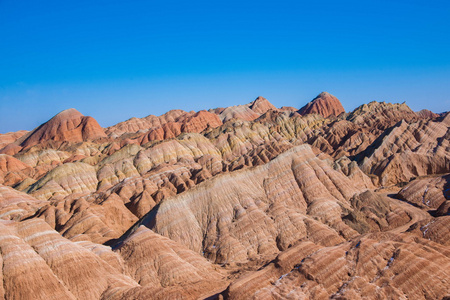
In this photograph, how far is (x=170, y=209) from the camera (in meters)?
57.2

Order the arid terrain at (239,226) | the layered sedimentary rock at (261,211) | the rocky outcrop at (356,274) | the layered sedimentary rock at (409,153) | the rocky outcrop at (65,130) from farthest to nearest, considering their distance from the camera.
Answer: the rocky outcrop at (65,130) → the layered sedimentary rock at (409,153) → the layered sedimentary rock at (261,211) → the arid terrain at (239,226) → the rocky outcrop at (356,274)

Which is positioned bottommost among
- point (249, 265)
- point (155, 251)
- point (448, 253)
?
point (249, 265)

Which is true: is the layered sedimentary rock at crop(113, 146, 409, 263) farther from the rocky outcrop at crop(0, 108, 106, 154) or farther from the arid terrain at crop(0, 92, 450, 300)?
the rocky outcrop at crop(0, 108, 106, 154)

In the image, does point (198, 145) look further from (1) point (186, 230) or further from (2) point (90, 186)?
(1) point (186, 230)

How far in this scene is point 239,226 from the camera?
52.7 meters

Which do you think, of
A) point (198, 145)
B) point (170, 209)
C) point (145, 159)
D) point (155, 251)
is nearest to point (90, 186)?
point (145, 159)

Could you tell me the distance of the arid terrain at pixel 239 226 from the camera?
27.3 meters

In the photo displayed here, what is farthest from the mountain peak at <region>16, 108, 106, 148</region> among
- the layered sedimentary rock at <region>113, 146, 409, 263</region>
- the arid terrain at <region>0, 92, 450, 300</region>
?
the layered sedimentary rock at <region>113, 146, 409, 263</region>

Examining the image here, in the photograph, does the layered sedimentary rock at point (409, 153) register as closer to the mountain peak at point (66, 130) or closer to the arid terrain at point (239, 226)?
the arid terrain at point (239, 226)

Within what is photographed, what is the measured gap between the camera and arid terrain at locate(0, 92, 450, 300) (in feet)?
89.5

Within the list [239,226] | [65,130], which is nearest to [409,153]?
[239,226]

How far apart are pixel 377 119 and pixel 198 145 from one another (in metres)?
87.7

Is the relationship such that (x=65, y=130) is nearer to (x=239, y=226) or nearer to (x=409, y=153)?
(x=239, y=226)

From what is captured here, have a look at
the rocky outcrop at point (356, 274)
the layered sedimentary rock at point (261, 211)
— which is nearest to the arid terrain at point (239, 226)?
the rocky outcrop at point (356, 274)
